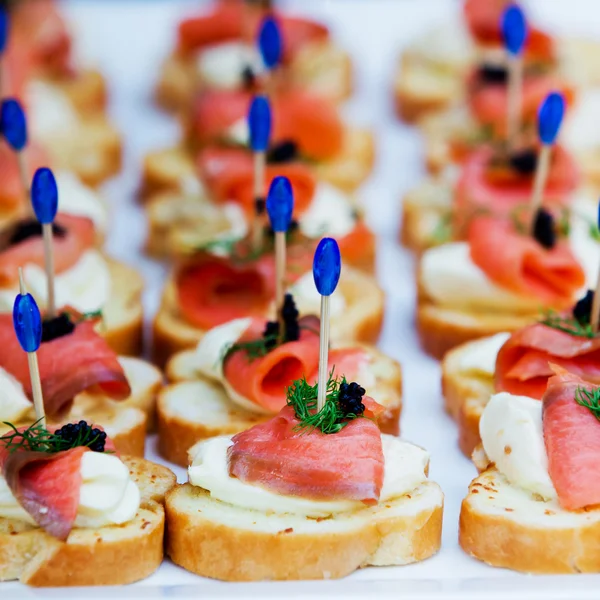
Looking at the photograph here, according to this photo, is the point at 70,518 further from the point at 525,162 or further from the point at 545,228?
the point at 525,162

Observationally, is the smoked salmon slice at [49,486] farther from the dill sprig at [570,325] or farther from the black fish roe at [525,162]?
the black fish roe at [525,162]

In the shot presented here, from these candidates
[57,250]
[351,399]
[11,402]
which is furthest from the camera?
[57,250]

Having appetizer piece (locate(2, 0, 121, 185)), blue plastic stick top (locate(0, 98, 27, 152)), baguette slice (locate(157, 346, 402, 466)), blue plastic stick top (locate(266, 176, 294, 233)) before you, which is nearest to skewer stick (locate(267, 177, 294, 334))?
blue plastic stick top (locate(266, 176, 294, 233))

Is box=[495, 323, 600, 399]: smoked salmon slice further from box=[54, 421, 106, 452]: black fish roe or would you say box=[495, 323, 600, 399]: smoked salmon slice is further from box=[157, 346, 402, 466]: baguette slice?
box=[54, 421, 106, 452]: black fish roe

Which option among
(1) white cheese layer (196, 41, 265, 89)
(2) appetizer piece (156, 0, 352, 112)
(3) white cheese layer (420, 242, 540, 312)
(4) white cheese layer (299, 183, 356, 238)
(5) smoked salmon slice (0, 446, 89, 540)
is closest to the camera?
(5) smoked salmon slice (0, 446, 89, 540)

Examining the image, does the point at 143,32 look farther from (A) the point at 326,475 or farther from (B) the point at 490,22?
(A) the point at 326,475

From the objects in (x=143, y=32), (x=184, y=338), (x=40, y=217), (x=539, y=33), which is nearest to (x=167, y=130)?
(x=143, y=32)

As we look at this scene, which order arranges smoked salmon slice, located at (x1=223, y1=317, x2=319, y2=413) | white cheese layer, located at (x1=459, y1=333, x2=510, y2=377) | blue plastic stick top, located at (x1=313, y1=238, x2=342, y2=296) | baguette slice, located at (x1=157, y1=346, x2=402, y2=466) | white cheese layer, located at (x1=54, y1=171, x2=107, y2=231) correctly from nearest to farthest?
blue plastic stick top, located at (x1=313, y1=238, x2=342, y2=296)
smoked salmon slice, located at (x1=223, y1=317, x2=319, y2=413)
baguette slice, located at (x1=157, y1=346, x2=402, y2=466)
white cheese layer, located at (x1=459, y1=333, x2=510, y2=377)
white cheese layer, located at (x1=54, y1=171, x2=107, y2=231)

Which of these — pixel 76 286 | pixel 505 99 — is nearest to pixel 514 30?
pixel 505 99

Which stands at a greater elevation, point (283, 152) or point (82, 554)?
point (283, 152)
